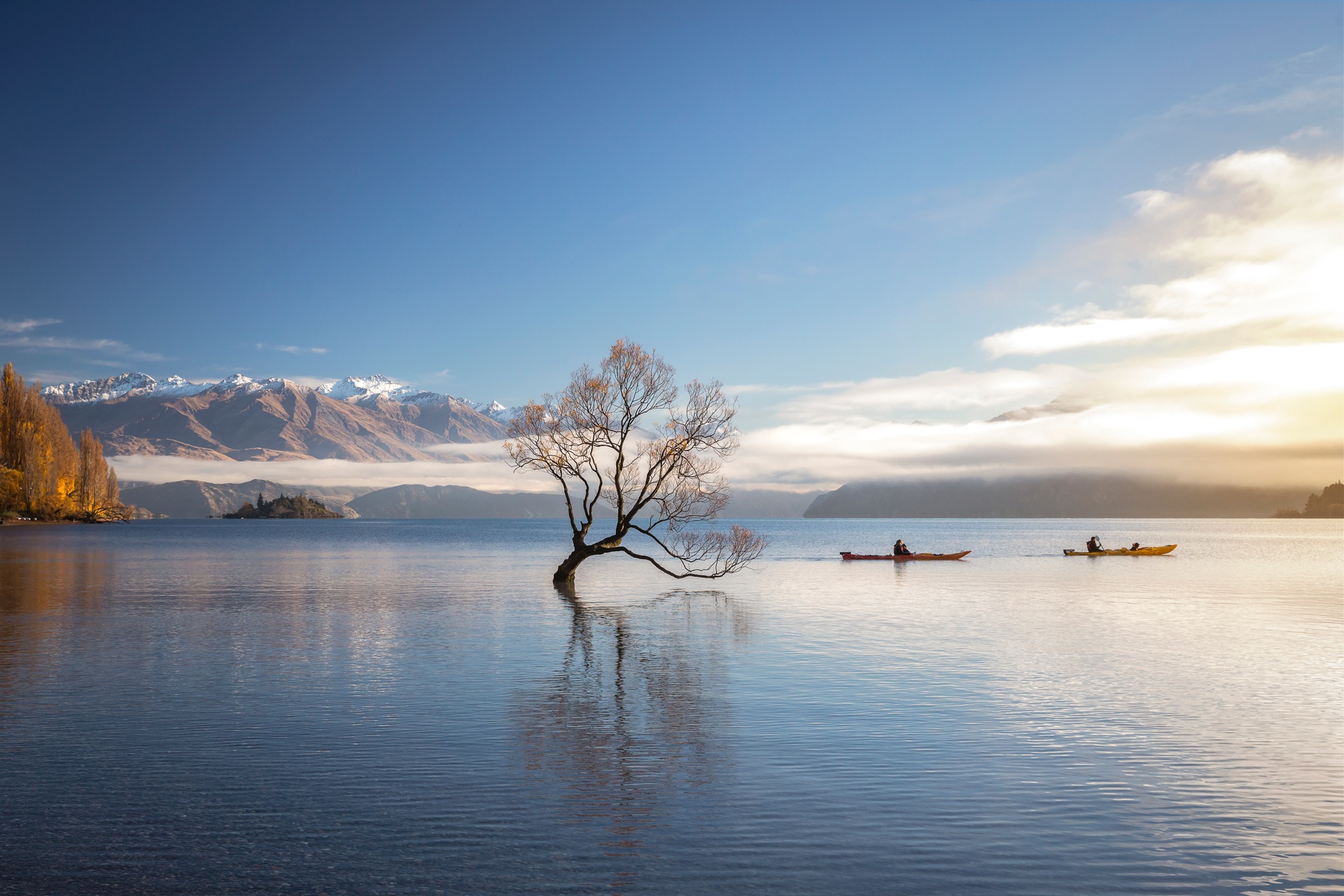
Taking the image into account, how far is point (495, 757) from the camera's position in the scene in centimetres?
1534

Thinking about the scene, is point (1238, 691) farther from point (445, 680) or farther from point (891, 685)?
point (445, 680)

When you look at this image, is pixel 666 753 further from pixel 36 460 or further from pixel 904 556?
pixel 36 460

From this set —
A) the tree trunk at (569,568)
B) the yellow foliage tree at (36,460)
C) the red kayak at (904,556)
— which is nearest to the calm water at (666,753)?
the tree trunk at (569,568)

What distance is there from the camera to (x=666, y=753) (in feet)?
51.5

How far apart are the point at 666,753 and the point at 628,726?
7.54 feet

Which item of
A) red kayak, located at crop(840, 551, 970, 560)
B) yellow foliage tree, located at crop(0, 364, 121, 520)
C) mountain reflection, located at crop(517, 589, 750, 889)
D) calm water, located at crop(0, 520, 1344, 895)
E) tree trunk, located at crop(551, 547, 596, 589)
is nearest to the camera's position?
calm water, located at crop(0, 520, 1344, 895)

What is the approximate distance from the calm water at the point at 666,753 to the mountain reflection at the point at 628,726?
0.09 m

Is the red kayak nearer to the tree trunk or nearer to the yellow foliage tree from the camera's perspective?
the tree trunk

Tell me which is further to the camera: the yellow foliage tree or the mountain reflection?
the yellow foliage tree

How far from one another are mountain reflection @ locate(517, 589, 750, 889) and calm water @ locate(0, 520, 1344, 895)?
3.5 inches

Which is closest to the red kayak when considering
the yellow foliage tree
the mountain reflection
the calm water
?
the calm water

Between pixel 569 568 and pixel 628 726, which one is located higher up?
pixel 569 568

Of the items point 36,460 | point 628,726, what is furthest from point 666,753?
point 36,460

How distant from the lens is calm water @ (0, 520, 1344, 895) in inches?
419
